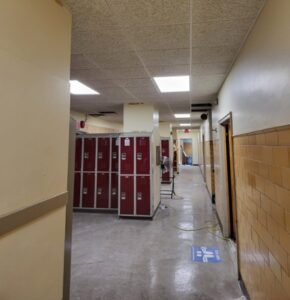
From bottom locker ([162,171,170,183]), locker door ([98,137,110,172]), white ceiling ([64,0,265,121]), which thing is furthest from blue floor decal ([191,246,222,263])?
bottom locker ([162,171,170,183])

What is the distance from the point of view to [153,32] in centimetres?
202

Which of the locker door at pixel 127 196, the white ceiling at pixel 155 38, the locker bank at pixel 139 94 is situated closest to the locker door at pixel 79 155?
the locker door at pixel 127 196

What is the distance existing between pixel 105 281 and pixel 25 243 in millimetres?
1773

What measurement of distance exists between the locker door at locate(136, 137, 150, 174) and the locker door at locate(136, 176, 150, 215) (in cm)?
18

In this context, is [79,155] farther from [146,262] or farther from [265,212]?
[265,212]

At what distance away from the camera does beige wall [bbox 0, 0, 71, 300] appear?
41.2 inches

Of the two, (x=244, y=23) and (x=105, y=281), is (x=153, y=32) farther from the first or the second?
(x=105, y=281)

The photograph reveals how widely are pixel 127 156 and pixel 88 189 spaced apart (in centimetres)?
146

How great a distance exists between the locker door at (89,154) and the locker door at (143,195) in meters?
1.40

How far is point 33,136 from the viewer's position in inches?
49.0

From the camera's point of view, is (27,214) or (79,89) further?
(79,89)

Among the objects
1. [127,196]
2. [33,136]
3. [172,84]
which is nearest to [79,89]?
[172,84]

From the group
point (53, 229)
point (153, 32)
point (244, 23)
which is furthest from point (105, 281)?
point (244, 23)

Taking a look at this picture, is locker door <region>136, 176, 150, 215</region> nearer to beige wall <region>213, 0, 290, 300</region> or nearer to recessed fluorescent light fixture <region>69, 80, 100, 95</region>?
recessed fluorescent light fixture <region>69, 80, 100, 95</region>
